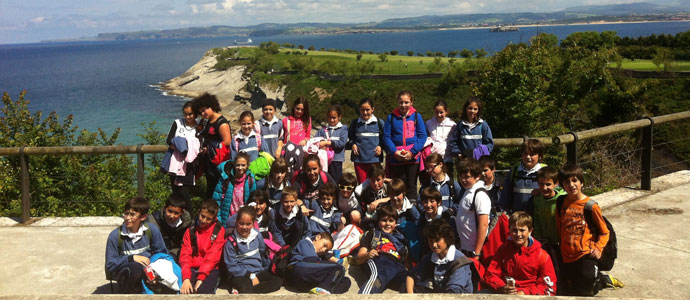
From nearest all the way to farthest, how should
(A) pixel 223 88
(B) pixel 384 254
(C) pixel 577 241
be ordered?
(C) pixel 577 241 < (B) pixel 384 254 < (A) pixel 223 88

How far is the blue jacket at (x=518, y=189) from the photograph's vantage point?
15.5ft

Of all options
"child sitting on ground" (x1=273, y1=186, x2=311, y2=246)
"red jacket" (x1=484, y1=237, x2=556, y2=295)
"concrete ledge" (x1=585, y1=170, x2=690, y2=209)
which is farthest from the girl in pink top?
"concrete ledge" (x1=585, y1=170, x2=690, y2=209)

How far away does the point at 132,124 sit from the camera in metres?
59.7

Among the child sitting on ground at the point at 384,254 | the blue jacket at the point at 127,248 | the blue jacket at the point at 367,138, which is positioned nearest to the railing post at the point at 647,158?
the blue jacket at the point at 367,138

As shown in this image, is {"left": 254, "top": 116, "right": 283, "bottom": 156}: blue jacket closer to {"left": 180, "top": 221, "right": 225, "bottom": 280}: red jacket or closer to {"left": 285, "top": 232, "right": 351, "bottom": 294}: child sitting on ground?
{"left": 180, "top": 221, "right": 225, "bottom": 280}: red jacket

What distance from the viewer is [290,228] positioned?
510 centimetres

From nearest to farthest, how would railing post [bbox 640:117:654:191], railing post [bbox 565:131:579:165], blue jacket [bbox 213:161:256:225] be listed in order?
blue jacket [bbox 213:161:256:225]
railing post [bbox 565:131:579:165]
railing post [bbox 640:117:654:191]

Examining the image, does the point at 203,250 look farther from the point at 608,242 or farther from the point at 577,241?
the point at 608,242

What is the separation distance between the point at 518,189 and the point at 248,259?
2.56 meters

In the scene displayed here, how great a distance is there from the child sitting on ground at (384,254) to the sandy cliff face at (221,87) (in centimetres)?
7452

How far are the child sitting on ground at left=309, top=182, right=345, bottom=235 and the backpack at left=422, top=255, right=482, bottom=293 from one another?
1.18 metres

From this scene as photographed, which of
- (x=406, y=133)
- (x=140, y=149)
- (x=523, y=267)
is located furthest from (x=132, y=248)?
(x=523, y=267)

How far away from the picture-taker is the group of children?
4148 mm

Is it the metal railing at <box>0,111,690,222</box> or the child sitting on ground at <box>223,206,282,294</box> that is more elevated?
the metal railing at <box>0,111,690,222</box>
